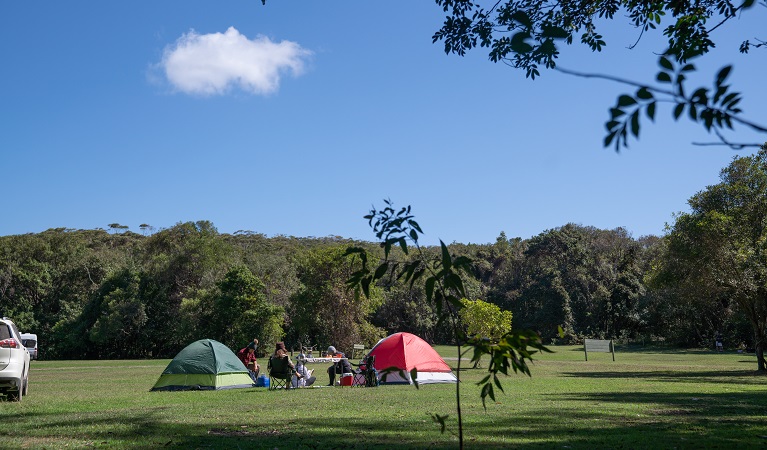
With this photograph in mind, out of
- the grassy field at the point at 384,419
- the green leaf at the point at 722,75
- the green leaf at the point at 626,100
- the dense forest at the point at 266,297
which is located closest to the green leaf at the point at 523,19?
the green leaf at the point at 626,100

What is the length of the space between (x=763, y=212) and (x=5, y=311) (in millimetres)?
51431

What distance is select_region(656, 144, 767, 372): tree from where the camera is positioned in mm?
21906

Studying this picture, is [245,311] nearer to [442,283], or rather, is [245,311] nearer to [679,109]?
[442,283]

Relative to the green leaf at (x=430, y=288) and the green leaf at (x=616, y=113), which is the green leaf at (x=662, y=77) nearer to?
the green leaf at (x=616, y=113)

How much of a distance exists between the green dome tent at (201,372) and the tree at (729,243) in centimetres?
1598

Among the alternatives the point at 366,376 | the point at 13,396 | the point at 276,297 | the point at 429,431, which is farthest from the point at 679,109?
the point at 276,297

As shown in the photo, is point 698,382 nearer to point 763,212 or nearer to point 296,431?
point 763,212

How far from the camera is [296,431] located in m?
8.43

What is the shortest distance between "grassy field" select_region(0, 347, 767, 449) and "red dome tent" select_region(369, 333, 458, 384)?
3.34 meters

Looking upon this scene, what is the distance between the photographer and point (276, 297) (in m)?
50.1

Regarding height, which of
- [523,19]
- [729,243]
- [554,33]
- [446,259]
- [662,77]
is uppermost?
[729,243]

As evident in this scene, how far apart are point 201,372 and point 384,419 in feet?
29.5

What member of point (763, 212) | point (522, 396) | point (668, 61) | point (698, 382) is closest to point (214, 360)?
point (522, 396)

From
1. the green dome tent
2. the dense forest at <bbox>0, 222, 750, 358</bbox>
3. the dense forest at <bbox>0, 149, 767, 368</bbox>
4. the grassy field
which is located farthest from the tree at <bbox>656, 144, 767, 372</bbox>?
the dense forest at <bbox>0, 222, 750, 358</bbox>
